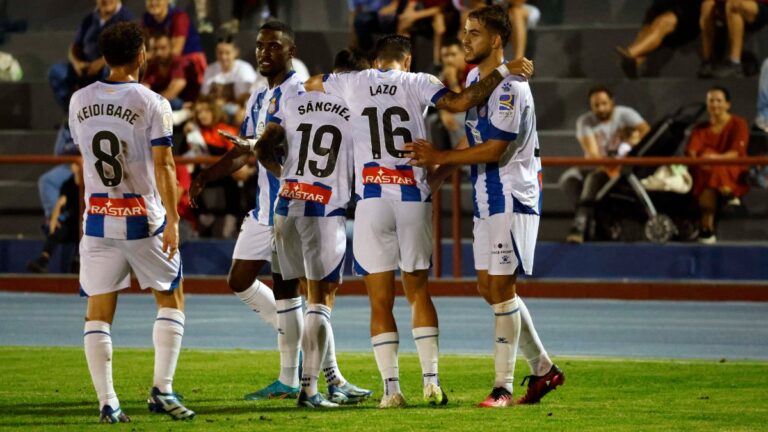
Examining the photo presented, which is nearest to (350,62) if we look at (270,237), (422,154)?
(422,154)

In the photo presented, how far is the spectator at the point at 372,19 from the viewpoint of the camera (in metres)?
22.1

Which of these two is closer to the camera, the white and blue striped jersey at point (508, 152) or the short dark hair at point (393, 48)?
the white and blue striped jersey at point (508, 152)

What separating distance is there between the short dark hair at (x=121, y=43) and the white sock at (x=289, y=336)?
2232mm

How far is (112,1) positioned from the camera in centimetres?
2150

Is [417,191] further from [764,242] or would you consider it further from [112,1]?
[112,1]

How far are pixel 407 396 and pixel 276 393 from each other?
85cm

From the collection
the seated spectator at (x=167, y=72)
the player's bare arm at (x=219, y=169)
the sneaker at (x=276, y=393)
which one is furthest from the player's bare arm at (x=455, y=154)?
the seated spectator at (x=167, y=72)

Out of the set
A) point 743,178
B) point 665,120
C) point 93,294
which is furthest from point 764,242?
point 93,294

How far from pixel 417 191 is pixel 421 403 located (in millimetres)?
1335

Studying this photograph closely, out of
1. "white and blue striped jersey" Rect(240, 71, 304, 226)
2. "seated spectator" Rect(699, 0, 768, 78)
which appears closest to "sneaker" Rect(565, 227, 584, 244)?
"seated spectator" Rect(699, 0, 768, 78)

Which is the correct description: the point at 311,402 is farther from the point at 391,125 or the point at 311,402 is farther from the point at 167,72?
the point at 167,72

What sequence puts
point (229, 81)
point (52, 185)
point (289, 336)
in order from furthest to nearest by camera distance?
1. point (229, 81)
2. point (52, 185)
3. point (289, 336)

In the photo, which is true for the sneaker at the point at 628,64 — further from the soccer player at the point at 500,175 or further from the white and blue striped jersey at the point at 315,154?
the white and blue striped jersey at the point at 315,154

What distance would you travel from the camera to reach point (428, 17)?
22.2 metres
